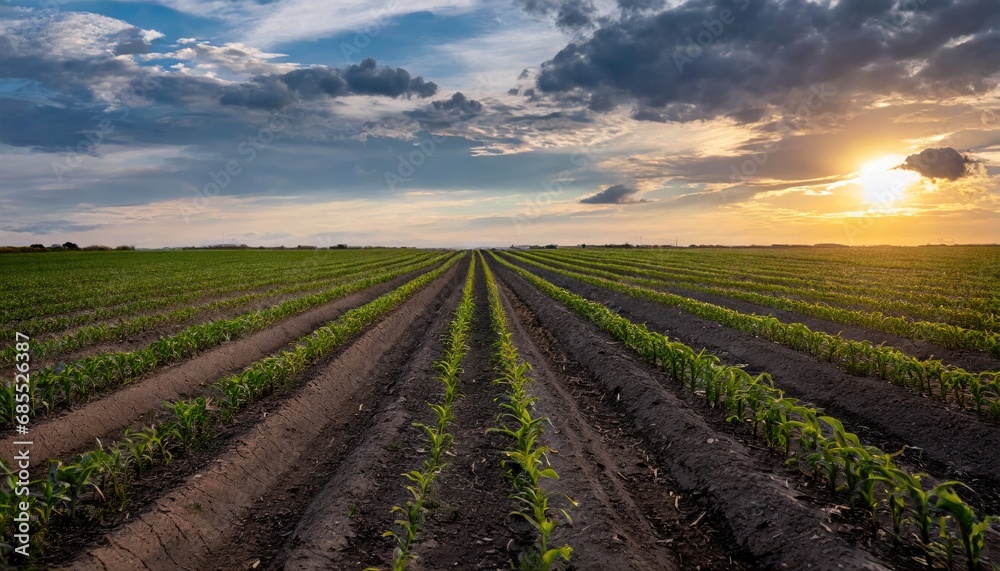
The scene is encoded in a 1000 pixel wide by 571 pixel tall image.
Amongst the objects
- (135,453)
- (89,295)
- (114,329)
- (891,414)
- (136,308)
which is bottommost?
(891,414)

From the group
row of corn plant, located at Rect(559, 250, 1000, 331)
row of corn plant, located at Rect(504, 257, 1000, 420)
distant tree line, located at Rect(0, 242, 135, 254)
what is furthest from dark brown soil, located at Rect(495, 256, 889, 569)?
distant tree line, located at Rect(0, 242, 135, 254)

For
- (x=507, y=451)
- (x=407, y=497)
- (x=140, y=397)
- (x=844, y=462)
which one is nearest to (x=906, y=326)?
(x=844, y=462)

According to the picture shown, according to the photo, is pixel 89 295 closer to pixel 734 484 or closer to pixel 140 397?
pixel 140 397

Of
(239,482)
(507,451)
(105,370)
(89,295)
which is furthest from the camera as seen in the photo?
(89,295)

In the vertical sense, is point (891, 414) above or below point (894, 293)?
below

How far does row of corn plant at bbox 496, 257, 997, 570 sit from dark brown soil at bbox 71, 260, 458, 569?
568cm

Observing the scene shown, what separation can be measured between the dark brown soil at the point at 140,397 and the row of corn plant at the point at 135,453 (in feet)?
1.54

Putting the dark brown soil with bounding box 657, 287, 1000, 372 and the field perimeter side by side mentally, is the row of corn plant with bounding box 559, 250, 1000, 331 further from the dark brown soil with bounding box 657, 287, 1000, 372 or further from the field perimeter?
the dark brown soil with bounding box 657, 287, 1000, 372

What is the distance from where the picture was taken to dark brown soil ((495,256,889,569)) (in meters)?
4.32

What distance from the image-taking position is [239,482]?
6.06 metres

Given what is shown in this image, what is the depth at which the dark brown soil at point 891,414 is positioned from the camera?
6.39 meters

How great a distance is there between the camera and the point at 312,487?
6.27 m

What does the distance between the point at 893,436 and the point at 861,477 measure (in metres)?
3.52

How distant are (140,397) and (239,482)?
4.17 m
